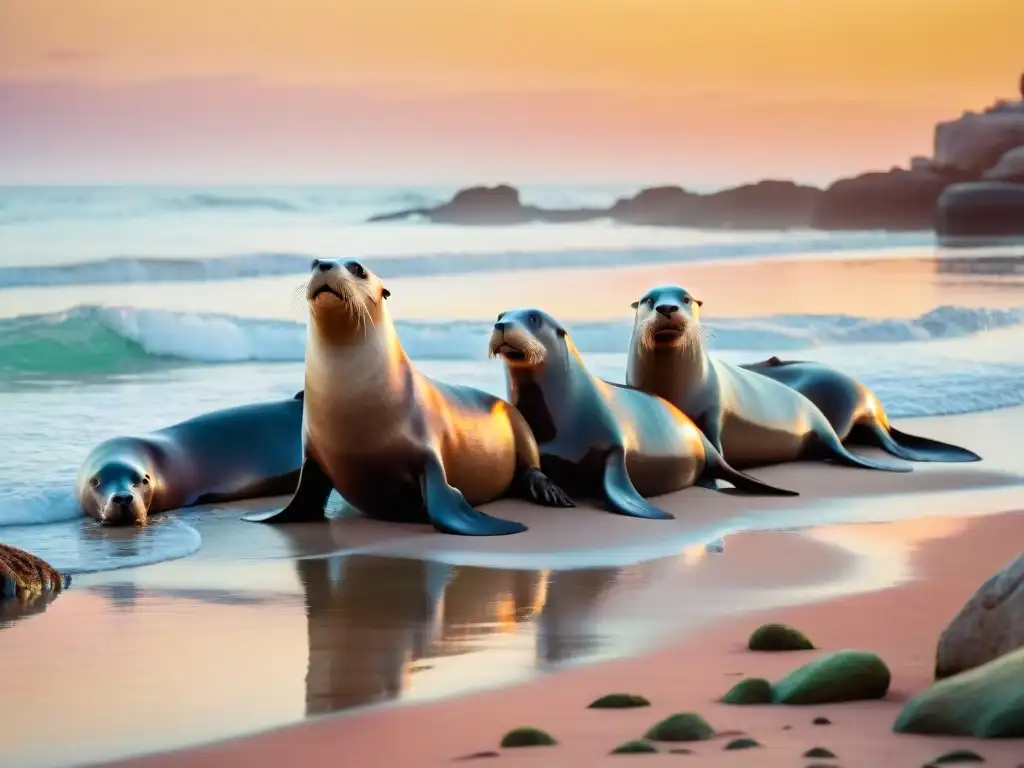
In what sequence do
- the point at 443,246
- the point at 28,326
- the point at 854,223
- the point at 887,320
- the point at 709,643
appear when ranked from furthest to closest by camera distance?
the point at 854,223
the point at 443,246
the point at 887,320
the point at 28,326
the point at 709,643

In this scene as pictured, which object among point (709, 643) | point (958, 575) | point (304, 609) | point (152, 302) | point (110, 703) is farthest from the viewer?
point (152, 302)

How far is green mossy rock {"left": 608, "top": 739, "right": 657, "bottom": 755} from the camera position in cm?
429

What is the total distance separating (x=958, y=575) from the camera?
22.2 ft

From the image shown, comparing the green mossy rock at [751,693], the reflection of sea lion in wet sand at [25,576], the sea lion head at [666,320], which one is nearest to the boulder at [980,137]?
the sea lion head at [666,320]

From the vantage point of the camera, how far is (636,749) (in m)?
4.29

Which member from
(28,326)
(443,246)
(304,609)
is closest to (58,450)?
(304,609)

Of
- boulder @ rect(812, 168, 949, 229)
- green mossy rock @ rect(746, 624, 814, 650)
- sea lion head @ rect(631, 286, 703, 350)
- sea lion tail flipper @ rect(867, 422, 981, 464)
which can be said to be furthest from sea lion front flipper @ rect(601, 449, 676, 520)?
boulder @ rect(812, 168, 949, 229)

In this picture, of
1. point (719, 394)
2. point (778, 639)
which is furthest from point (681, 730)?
point (719, 394)

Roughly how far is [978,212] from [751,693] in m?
36.4

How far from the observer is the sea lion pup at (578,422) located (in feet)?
29.3

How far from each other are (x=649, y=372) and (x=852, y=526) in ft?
6.87

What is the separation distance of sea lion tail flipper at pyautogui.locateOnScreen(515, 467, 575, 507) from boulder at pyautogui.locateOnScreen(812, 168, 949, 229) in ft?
86.7

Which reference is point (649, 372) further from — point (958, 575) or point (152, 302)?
point (152, 302)

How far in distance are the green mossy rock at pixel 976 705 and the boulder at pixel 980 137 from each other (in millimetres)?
31552
